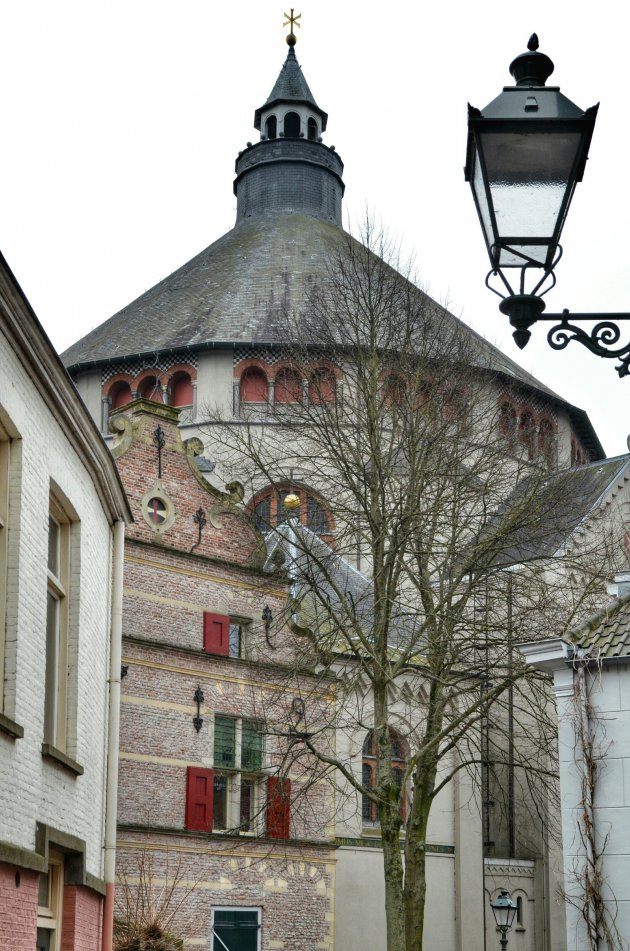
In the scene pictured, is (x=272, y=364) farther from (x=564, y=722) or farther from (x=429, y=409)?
(x=564, y=722)

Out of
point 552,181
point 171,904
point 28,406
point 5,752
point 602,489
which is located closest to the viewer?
point 552,181

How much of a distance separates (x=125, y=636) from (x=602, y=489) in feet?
60.3

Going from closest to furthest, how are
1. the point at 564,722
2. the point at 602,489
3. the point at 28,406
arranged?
the point at 28,406 < the point at 564,722 < the point at 602,489

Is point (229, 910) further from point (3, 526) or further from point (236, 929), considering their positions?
point (3, 526)

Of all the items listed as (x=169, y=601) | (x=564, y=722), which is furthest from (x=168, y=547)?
(x=564, y=722)

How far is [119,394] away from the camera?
40375 millimetres

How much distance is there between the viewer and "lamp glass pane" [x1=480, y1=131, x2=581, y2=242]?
5.68 m

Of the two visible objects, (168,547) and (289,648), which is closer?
(168,547)

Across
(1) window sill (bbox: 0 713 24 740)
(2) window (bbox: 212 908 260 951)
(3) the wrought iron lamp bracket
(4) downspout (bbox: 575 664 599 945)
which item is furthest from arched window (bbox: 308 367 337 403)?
(1) window sill (bbox: 0 713 24 740)

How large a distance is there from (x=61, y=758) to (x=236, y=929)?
13.5 meters

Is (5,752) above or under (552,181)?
under

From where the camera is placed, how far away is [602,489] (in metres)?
37.9

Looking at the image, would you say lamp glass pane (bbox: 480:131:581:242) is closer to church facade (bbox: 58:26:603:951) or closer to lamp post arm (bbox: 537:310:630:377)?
lamp post arm (bbox: 537:310:630:377)

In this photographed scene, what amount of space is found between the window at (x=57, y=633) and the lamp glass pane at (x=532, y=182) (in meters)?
7.30
